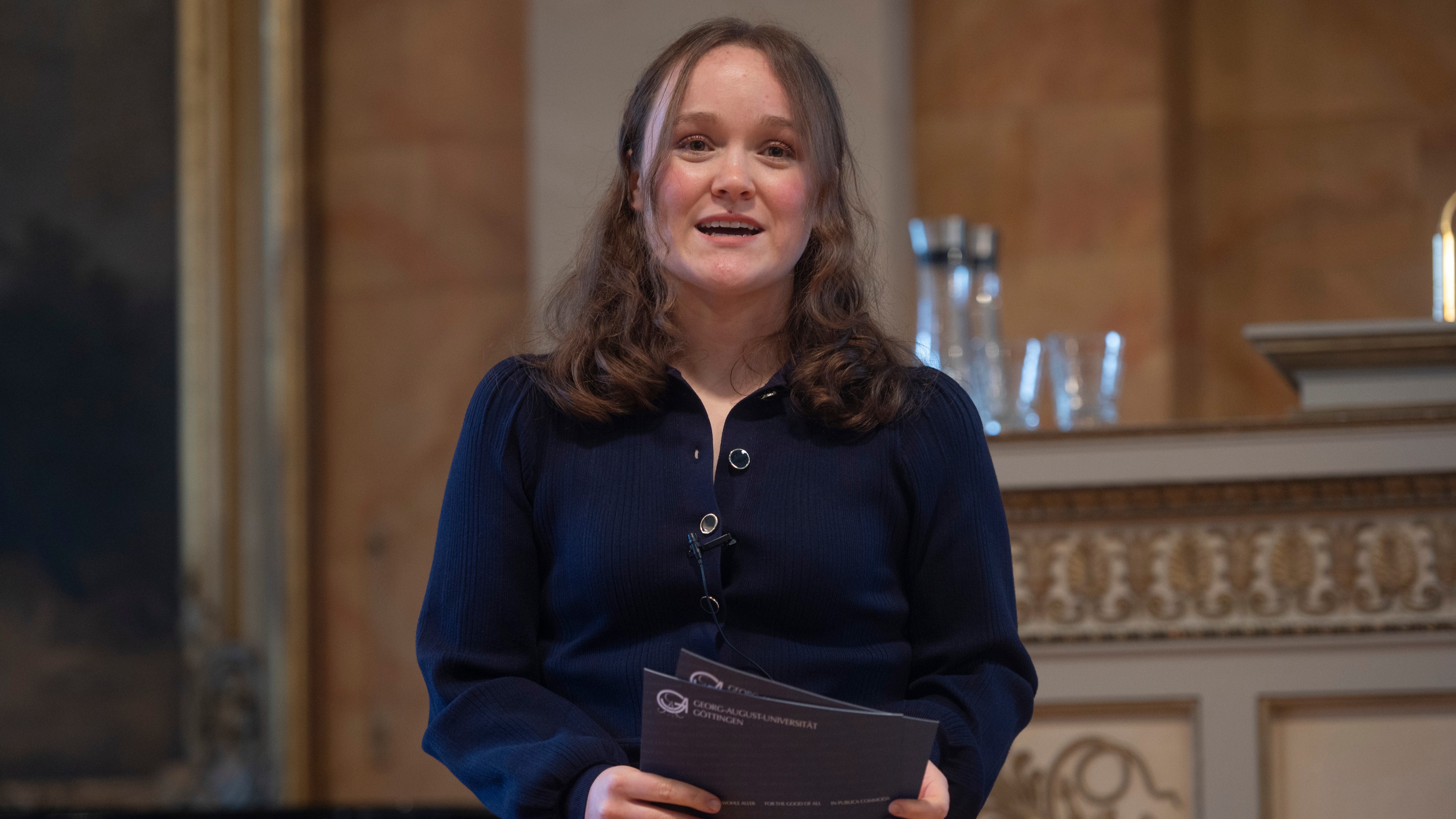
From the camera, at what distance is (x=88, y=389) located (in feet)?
14.7

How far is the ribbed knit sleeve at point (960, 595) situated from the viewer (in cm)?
158

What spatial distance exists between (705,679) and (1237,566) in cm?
180

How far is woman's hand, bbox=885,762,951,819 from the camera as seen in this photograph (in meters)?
1.40

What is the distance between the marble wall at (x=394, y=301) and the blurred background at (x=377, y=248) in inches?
0.5

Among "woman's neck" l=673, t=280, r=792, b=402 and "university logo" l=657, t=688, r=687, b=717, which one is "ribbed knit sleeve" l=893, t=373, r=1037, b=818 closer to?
"woman's neck" l=673, t=280, r=792, b=402

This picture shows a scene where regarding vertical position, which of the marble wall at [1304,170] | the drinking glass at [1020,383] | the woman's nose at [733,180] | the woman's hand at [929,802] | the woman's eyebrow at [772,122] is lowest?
the woman's hand at [929,802]

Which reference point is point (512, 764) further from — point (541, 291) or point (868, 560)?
point (541, 291)

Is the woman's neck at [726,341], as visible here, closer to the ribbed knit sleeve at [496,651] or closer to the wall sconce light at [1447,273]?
the ribbed knit sleeve at [496,651]

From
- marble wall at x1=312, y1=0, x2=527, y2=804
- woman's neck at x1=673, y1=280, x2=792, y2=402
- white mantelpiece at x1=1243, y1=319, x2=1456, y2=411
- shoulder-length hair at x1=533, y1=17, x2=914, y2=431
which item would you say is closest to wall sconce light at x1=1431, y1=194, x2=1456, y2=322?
white mantelpiece at x1=1243, y1=319, x2=1456, y2=411

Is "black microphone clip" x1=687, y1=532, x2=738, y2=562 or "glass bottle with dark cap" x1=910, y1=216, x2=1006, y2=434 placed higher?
"glass bottle with dark cap" x1=910, y1=216, x2=1006, y2=434

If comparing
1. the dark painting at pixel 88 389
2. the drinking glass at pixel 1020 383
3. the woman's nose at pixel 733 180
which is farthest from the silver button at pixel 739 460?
the dark painting at pixel 88 389

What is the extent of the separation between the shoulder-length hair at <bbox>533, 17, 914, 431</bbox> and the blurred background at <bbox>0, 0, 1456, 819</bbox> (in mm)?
2269

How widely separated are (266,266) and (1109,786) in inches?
121

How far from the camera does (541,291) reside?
4.36 meters
